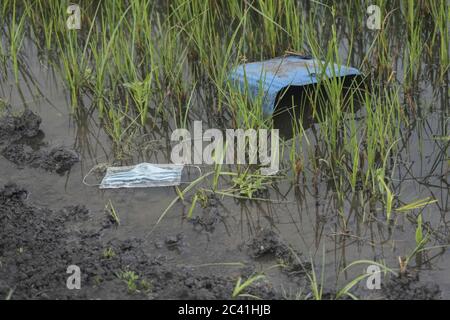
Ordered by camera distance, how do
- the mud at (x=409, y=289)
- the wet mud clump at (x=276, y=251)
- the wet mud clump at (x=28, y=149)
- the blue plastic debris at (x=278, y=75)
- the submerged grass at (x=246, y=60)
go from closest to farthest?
the mud at (x=409, y=289)
the wet mud clump at (x=276, y=251)
the submerged grass at (x=246, y=60)
the wet mud clump at (x=28, y=149)
the blue plastic debris at (x=278, y=75)

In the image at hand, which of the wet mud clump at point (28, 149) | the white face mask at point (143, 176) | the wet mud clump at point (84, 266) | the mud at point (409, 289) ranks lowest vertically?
the mud at point (409, 289)

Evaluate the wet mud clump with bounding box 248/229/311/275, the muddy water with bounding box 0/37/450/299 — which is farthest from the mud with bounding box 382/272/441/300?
the wet mud clump with bounding box 248/229/311/275

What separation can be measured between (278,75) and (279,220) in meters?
0.94

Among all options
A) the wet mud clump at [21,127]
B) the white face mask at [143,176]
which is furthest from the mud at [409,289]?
the wet mud clump at [21,127]

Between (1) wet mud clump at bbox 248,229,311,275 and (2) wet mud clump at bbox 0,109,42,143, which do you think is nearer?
(1) wet mud clump at bbox 248,229,311,275

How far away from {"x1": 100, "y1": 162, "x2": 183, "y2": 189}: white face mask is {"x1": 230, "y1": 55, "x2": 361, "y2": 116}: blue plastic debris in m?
0.50

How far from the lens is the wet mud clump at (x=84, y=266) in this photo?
2.53m

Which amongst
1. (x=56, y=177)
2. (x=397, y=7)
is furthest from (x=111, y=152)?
(x=397, y=7)

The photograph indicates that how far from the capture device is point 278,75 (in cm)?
361

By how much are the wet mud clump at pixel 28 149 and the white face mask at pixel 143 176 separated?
8.7 inches

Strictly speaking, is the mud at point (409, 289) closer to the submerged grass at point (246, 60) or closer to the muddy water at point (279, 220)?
the muddy water at point (279, 220)

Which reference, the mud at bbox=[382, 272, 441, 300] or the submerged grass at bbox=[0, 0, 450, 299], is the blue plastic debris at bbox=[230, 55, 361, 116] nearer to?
the submerged grass at bbox=[0, 0, 450, 299]

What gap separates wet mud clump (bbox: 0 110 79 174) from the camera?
130 inches
